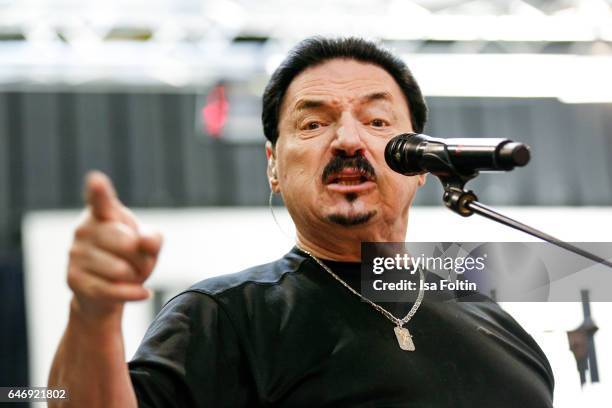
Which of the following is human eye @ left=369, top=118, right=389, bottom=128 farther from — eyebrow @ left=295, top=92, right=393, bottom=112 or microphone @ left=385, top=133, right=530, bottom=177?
microphone @ left=385, top=133, right=530, bottom=177

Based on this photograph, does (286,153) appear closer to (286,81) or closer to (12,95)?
(286,81)

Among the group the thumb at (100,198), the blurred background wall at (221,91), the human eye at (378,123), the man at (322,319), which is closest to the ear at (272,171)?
the man at (322,319)

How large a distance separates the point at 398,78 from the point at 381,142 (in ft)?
0.79

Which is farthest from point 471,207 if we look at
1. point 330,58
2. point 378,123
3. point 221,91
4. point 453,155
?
point 221,91

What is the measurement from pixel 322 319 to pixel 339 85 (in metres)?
0.50

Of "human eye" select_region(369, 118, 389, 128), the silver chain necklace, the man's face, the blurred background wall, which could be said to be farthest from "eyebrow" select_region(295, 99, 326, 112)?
the blurred background wall

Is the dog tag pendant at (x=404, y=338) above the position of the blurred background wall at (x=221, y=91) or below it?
below

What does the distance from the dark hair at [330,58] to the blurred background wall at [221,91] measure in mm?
2668

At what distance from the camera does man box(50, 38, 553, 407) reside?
130 cm

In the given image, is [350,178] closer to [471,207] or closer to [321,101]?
[321,101]

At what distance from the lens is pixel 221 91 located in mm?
5223

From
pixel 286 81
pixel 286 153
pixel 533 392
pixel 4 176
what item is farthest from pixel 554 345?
pixel 4 176

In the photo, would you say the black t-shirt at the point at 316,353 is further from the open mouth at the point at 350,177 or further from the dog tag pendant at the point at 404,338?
the open mouth at the point at 350,177

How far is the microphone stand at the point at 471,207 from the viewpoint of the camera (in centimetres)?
127
